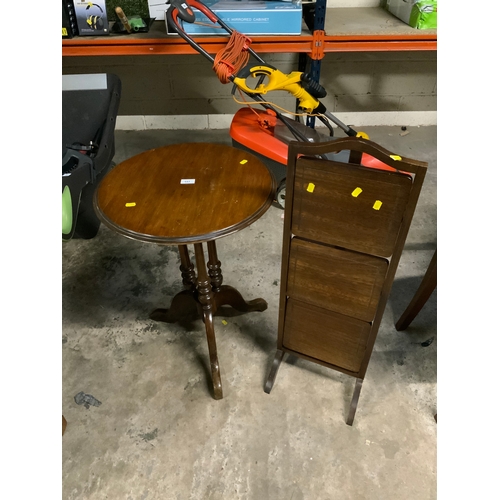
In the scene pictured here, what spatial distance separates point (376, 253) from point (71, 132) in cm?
194

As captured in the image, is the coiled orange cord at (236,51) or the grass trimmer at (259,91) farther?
the coiled orange cord at (236,51)

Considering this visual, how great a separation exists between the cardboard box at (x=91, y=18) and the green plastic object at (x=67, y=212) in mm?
1026

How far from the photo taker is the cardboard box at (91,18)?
2137mm

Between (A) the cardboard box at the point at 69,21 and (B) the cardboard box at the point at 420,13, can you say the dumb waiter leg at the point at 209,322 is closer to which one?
(A) the cardboard box at the point at 69,21

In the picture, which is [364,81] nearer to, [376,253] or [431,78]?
[431,78]

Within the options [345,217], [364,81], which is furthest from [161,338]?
[364,81]

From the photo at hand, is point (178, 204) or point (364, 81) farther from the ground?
point (364, 81)

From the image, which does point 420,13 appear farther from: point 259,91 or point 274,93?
point 274,93

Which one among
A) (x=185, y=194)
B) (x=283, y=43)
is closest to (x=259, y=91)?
(x=283, y=43)

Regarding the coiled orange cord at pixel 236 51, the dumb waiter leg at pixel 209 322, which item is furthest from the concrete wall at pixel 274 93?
the dumb waiter leg at pixel 209 322

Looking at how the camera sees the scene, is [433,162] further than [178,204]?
Yes

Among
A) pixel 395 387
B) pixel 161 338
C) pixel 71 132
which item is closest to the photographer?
pixel 395 387

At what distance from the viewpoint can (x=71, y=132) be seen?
2.26 meters

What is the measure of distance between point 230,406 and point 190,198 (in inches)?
32.4
